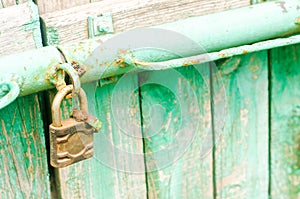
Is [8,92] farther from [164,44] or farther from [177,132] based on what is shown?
[177,132]

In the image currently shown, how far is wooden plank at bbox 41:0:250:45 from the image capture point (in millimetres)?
1053

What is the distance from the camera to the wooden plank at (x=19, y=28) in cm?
101

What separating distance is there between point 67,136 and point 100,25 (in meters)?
0.23

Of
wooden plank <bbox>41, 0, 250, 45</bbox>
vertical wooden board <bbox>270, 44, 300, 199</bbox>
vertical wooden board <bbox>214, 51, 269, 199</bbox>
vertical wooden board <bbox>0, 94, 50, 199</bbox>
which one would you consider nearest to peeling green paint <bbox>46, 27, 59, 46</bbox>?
wooden plank <bbox>41, 0, 250, 45</bbox>

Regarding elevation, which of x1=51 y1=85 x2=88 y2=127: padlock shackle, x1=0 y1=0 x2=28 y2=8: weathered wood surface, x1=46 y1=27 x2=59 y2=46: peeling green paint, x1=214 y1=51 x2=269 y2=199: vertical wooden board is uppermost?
x1=0 y1=0 x2=28 y2=8: weathered wood surface

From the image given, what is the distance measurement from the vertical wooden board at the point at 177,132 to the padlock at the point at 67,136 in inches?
10.2

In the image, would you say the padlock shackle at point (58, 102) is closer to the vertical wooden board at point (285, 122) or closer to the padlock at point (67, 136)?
the padlock at point (67, 136)

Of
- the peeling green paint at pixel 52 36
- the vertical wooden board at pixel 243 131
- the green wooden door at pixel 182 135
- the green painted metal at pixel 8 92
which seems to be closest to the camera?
the green painted metal at pixel 8 92

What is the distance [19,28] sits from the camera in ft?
3.36

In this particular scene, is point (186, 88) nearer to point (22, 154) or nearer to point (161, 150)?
point (161, 150)

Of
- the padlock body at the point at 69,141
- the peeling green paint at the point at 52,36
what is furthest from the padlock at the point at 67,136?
the peeling green paint at the point at 52,36

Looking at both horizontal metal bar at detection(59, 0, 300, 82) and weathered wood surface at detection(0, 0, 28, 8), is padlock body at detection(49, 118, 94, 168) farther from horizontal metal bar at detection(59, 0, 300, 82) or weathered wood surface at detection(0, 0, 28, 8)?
weathered wood surface at detection(0, 0, 28, 8)

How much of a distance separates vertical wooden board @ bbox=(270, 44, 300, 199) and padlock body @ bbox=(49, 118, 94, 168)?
0.53m

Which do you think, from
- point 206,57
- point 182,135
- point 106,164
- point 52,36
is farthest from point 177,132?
point 52,36
